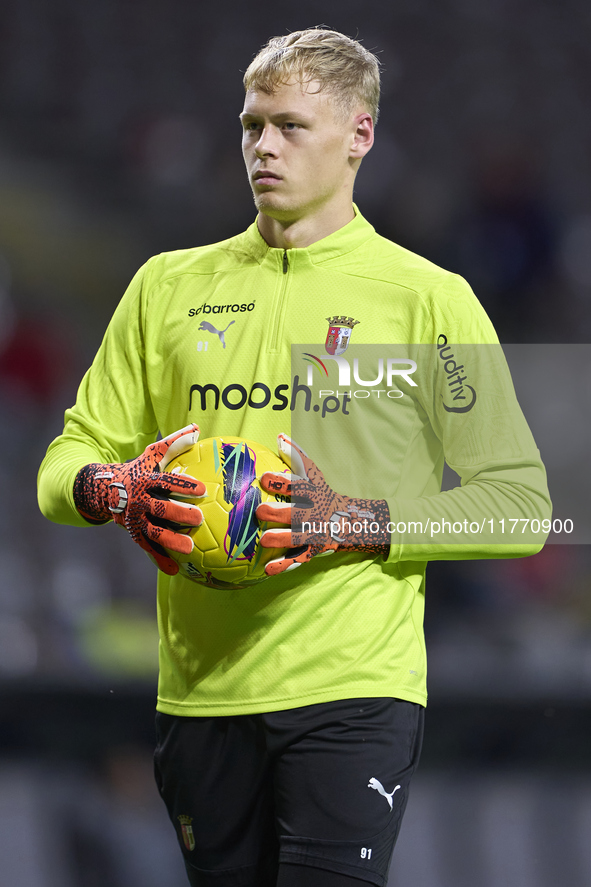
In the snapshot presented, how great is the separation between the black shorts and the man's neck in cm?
81

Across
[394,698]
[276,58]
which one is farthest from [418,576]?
[276,58]

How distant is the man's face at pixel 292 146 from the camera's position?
5.39ft

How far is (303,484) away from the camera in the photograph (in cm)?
149

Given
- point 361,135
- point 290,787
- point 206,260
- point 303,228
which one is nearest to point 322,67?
point 361,135

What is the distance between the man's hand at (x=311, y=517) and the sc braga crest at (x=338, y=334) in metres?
0.21

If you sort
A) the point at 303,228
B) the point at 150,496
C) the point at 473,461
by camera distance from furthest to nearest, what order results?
the point at 303,228
the point at 473,461
the point at 150,496

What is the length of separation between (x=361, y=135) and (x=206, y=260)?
37cm

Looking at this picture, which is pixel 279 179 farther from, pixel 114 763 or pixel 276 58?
pixel 114 763

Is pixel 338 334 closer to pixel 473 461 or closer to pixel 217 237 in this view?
pixel 473 461

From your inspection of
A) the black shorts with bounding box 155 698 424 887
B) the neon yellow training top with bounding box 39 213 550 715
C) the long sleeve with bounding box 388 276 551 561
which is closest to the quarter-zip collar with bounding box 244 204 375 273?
the neon yellow training top with bounding box 39 213 550 715

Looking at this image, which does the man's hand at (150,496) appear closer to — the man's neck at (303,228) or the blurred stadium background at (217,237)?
the man's neck at (303,228)

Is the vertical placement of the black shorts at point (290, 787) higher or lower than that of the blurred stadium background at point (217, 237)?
lower

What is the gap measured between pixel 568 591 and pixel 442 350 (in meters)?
2.29

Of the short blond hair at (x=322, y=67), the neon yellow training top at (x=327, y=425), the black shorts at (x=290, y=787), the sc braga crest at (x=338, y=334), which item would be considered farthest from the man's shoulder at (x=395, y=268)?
the black shorts at (x=290, y=787)
